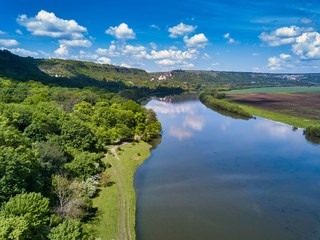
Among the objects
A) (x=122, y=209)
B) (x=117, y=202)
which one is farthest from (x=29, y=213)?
(x=117, y=202)

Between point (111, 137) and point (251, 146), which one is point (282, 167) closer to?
point (251, 146)

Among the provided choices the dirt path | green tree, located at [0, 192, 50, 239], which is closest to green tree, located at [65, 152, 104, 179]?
the dirt path

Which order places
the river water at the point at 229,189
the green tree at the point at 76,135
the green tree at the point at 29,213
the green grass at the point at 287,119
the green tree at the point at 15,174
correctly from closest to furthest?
the green tree at the point at 29,213 < the green tree at the point at 15,174 < the river water at the point at 229,189 < the green tree at the point at 76,135 < the green grass at the point at 287,119

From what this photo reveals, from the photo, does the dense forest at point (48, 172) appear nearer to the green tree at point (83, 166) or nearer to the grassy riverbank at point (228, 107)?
the green tree at point (83, 166)

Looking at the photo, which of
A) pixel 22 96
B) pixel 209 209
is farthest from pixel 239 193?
pixel 22 96

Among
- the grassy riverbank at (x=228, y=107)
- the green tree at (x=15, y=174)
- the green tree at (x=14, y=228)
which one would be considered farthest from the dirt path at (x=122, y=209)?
the grassy riverbank at (x=228, y=107)

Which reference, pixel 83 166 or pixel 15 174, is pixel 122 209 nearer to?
pixel 83 166
